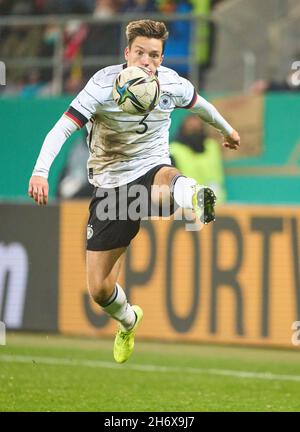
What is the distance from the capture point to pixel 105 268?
9.21 m

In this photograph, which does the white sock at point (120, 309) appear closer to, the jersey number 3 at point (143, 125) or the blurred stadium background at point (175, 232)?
the blurred stadium background at point (175, 232)

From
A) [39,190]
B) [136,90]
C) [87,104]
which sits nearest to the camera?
[39,190]

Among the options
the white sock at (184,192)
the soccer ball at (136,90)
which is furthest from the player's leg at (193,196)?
the soccer ball at (136,90)

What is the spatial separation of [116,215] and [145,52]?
4.22ft

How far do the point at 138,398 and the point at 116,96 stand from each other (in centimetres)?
269

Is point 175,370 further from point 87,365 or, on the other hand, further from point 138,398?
point 138,398

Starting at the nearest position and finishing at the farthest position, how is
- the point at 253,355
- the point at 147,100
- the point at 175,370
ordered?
the point at 147,100 < the point at 175,370 < the point at 253,355

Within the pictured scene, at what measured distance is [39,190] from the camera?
8273mm

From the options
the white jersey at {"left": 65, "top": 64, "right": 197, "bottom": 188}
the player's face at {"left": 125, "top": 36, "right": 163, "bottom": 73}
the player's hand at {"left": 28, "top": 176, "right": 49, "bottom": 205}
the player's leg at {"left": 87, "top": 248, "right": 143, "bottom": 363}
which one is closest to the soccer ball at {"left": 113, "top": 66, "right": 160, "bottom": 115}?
the player's face at {"left": 125, "top": 36, "right": 163, "bottom": 73}

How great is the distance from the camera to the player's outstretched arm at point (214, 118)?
9281 millimetres

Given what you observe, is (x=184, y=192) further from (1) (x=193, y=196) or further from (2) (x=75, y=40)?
(2) (x=75, y=40)

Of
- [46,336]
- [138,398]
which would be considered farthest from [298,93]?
[138,398]

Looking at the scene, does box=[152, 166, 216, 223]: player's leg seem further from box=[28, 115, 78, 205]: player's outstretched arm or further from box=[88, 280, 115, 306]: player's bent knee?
box=[88, 280, 115, 306]: player's bent knee

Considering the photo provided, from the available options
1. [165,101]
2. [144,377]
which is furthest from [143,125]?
[144,377]
